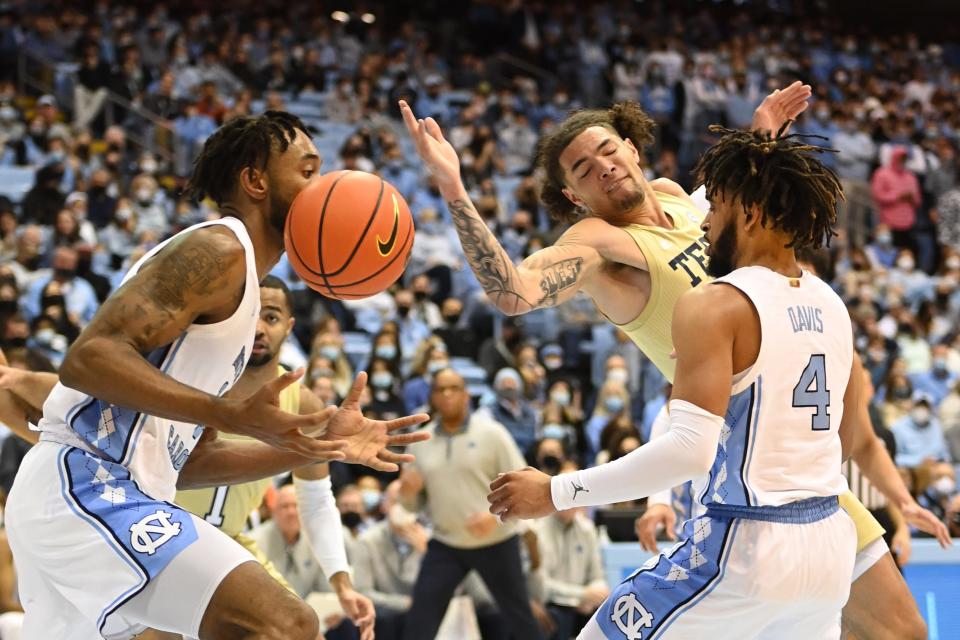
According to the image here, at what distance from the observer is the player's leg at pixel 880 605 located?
14.2ft

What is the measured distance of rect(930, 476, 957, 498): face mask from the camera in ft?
36.2

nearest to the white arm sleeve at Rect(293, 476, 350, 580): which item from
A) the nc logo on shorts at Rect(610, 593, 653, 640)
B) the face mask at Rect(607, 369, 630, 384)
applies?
the nc logo on shorts at Rect(610, 593, 653, 640)

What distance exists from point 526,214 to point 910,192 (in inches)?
274

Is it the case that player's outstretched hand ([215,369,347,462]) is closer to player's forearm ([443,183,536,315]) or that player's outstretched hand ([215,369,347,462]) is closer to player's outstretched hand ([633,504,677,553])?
player's forearm ([443,183,536,315])

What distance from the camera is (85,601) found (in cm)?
356

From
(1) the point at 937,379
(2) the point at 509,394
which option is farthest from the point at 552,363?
(1) the point at 937,379

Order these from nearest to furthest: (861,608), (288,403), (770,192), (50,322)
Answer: (770,192), (861,608), (288,403), (50,322)

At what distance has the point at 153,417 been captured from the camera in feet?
12.2

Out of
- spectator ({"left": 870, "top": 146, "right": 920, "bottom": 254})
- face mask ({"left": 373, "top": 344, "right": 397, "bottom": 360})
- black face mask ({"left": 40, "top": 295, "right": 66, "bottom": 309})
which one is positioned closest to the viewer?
black face mask ({"left": 40, "top": 295, "right": 66, "bottom": 309})

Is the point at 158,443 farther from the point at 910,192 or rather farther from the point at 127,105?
the point at 910,192

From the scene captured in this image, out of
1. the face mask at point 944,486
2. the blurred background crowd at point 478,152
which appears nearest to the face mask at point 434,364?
the blurred background crowd at point 478,152

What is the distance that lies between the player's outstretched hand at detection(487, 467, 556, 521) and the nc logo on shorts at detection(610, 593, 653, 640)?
0.35 metres

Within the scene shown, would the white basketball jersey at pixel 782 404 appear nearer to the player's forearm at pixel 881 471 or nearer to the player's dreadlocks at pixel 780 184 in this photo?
the player's dreadlocks at pixel 780 184

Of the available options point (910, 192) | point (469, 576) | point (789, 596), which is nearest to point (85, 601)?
point (789, 596)
